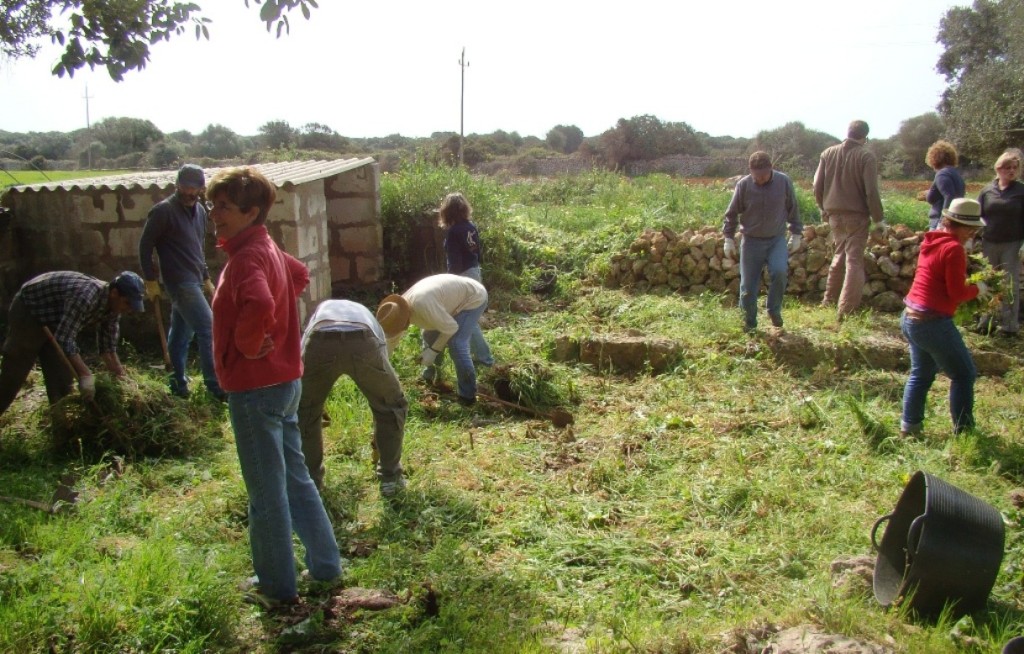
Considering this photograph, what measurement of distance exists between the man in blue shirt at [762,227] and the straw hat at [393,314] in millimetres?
3576

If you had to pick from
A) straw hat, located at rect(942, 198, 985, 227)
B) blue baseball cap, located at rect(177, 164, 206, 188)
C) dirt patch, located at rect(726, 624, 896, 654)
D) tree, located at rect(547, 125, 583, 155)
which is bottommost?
dirt patch, located at rect(726, 624, 896, 654)

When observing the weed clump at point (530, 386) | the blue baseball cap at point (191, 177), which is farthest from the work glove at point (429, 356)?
the blue baseball cap at point (191, 177)

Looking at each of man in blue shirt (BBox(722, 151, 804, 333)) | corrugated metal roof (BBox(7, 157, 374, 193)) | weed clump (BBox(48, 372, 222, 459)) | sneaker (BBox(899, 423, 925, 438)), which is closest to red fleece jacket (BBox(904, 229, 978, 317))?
sneaker (BBox(899, 423, 925, 438))

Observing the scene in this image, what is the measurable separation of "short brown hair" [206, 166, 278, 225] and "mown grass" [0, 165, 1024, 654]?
1.48 metres

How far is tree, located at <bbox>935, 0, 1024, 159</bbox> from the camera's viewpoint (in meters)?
19.7

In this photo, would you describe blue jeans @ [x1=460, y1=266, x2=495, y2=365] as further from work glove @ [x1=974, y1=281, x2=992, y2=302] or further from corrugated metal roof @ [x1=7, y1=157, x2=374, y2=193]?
work glove @ [x1=974, y1=281, x2=992, y2=302]

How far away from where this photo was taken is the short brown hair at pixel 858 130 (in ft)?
23.6

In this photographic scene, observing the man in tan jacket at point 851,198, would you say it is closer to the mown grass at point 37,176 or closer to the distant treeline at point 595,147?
the mown grass at point 37,176

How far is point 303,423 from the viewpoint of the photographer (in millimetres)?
4102

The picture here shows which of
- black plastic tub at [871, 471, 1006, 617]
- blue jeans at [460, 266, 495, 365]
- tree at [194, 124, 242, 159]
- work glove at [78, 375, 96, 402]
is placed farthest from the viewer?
tree at [194, 124, 242, 159]

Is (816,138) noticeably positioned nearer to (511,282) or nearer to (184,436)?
(511,282)

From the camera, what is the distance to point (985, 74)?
837 inches

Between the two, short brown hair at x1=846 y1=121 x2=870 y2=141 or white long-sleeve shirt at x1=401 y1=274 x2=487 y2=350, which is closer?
white long-sleeve shirt at x1=401 y1=274 x2=487 y2=350

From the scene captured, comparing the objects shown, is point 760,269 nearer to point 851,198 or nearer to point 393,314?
point 851,198
